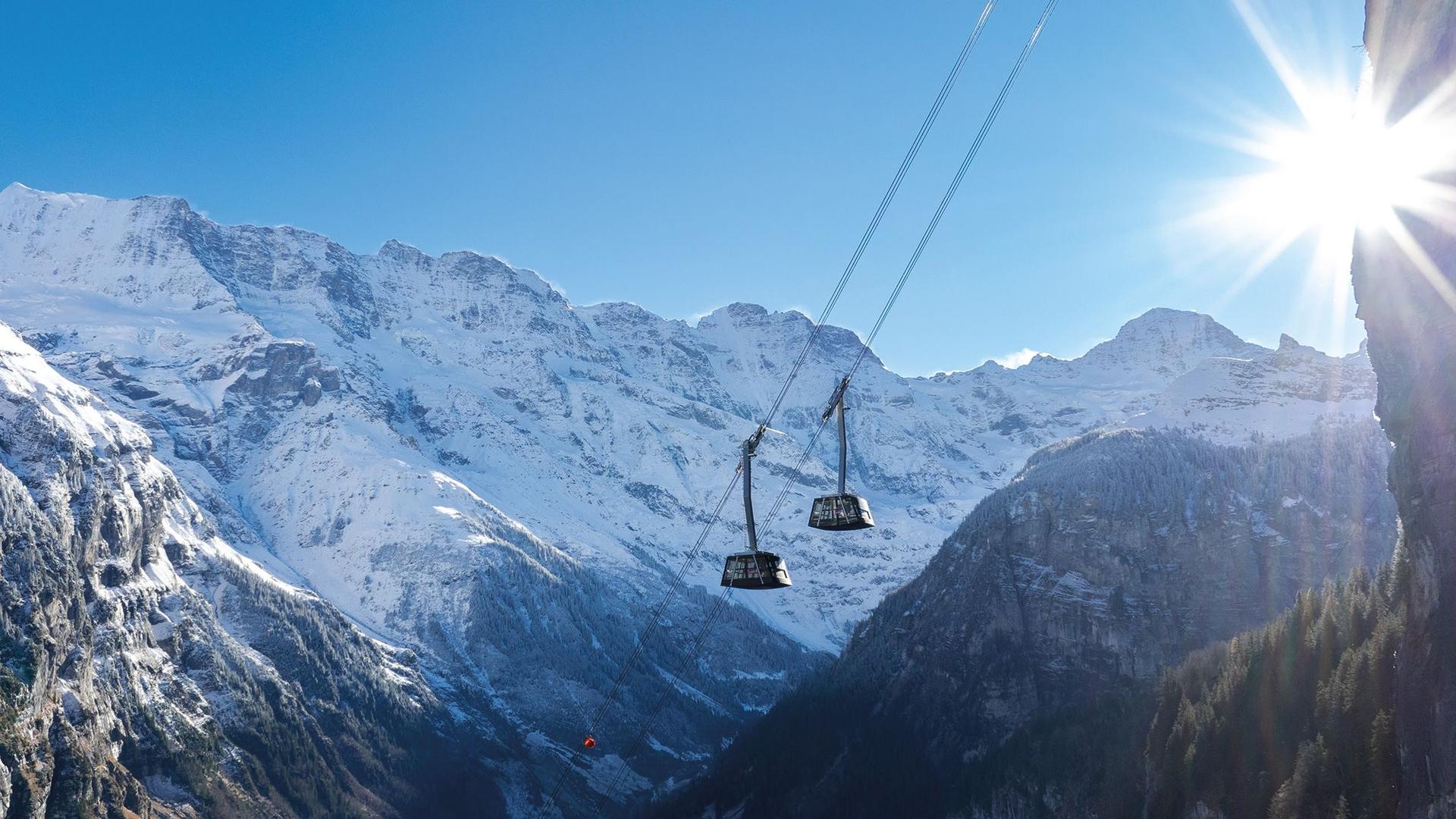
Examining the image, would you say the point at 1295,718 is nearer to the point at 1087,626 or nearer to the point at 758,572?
the point at 758,572

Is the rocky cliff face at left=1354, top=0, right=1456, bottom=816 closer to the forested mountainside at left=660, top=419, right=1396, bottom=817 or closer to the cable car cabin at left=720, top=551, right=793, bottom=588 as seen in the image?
the cable car cabin at left=720, top=551, right=793, bottom=588

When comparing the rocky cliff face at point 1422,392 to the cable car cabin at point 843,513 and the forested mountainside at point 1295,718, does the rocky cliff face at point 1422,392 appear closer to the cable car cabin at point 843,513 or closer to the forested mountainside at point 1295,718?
the forested mountainside at point 1295,718

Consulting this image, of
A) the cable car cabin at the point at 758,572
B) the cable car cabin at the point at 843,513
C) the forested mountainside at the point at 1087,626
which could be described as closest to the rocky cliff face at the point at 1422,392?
the cable car cabin at the point at 843,513

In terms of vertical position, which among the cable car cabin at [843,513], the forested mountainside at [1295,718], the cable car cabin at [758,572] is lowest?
the cable car cabin at [758,572]

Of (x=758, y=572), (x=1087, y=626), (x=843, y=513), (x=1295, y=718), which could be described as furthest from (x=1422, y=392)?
(x=1087, y=626)

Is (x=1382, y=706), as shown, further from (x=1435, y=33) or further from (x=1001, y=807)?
(x=1001, y=807)

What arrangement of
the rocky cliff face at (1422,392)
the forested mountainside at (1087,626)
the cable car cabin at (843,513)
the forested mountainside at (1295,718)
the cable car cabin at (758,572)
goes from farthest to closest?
1. the forested mountainside at (1087,626)
2. the forested mountainside at (1295,718)
3. the rocky cliff face at (1422,392)
4. the cable car cabin at (843,513)
5. the cable car cabin at (758,572)

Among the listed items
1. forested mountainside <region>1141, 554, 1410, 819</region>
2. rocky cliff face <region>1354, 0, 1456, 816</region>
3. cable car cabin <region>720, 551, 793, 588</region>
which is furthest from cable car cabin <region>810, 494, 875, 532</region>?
forested mountainside <region>1141, 554, 1410, 819</region>

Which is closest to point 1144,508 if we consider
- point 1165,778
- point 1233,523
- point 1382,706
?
point 1233,523
